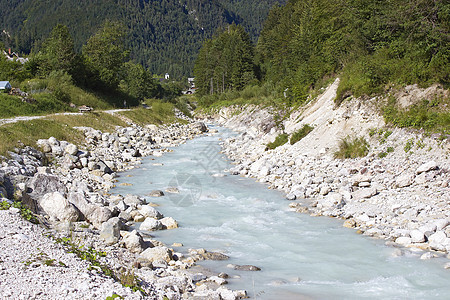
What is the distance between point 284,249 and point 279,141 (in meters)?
13.4

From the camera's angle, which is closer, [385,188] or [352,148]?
[385,188]

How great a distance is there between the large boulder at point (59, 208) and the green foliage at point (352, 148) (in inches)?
444

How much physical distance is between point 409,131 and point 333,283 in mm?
8878

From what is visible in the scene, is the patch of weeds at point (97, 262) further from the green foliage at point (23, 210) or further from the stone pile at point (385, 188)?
the stone pile at point (385, 188)

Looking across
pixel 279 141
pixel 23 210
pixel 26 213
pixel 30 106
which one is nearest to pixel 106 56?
pixel 30 106

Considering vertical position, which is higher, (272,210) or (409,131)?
(409,131)

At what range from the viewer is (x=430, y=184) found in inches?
456

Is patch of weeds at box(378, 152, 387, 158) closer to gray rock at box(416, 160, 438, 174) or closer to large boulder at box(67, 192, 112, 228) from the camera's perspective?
gray rock at box(416, 160, 438, 174)

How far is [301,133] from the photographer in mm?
21141

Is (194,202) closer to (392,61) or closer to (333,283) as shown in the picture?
(333,283)

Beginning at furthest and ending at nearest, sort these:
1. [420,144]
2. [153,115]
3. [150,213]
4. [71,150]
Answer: [153,115] < [71,150] < [420,144] < [150,213]

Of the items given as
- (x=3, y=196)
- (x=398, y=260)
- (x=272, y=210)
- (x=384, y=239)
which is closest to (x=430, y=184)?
(x=384, y=239)

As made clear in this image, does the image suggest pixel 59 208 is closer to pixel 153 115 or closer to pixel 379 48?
pixel 379 48

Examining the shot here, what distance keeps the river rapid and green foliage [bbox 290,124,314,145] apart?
5.10 m
